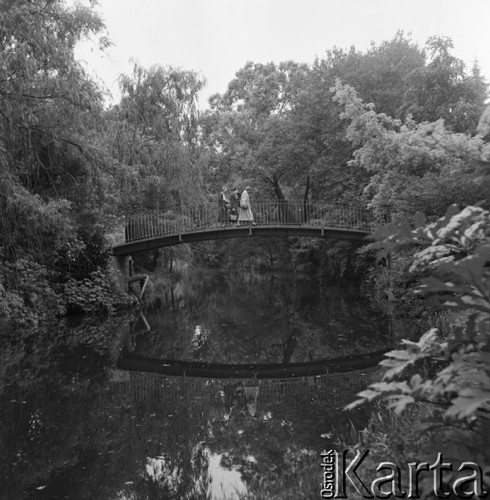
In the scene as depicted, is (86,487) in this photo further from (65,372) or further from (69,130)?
(69,130)

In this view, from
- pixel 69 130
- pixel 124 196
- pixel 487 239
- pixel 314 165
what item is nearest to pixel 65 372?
pixel 69 130

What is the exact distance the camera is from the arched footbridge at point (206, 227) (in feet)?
61.1

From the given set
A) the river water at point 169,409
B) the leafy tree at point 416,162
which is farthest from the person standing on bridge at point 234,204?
the leafy tree at point 416,162

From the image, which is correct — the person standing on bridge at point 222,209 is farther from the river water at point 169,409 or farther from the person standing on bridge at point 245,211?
the river water at point 169,409

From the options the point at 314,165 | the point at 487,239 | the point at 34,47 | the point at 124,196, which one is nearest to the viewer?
the point at 487,239

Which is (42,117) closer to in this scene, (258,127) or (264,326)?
(264,326)

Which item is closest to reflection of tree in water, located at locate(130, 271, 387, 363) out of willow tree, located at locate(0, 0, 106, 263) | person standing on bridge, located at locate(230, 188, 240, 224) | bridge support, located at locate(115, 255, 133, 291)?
bridge support, located at locate(115, 255, 133, 291)

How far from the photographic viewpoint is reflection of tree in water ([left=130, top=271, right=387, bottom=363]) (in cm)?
1047

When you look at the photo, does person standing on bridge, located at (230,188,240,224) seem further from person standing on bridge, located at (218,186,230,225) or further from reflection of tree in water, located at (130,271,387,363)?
reflection of tree in water, located at (130,271,387,363)

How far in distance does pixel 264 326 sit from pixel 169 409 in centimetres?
754

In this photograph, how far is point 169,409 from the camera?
6.65m

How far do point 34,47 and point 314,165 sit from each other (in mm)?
14971

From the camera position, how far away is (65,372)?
8.84 meters

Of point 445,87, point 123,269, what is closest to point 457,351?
point 445,87
